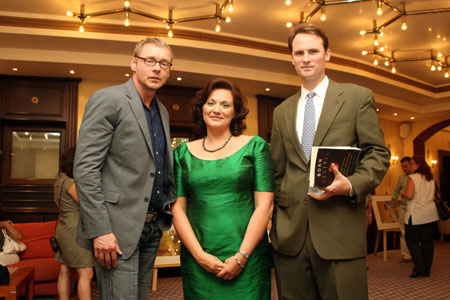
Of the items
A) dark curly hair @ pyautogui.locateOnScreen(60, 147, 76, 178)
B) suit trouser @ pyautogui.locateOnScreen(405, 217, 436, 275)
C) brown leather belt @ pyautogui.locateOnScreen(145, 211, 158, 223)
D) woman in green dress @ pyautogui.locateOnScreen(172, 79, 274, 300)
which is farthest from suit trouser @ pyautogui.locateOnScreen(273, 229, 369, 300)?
suit trouser @ pyautogui.locateOnScreen(405, 217, 436, 275)

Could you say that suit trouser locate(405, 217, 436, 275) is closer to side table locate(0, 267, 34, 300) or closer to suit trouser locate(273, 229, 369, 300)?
suit trouser locate(273, 229, 369, 300)

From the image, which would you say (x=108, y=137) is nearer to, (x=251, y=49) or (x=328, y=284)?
(x=328, y=284)

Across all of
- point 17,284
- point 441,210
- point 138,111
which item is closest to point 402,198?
point 441,210

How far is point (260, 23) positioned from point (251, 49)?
47cm

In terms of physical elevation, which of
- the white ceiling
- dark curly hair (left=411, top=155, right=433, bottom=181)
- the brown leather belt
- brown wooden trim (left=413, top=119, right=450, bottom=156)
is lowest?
the brown leather belt

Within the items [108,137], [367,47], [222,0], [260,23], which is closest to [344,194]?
[108,137]

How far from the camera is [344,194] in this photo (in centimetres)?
159

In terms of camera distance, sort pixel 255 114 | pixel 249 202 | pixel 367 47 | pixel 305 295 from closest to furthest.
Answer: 1. pixel 305 295
2. pixel 249 202
3. pixel 367 47
4. pixel 255 114

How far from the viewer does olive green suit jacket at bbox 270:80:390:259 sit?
1.62 metres

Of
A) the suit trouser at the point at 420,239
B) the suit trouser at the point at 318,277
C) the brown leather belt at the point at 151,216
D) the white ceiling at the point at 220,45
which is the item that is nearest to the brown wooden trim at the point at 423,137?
the white ceiling at the point at 220,45

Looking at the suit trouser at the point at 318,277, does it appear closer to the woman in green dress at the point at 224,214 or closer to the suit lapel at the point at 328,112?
the woman in green dress at the point at 224,214

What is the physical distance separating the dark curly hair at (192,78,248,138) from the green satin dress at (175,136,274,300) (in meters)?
0.19

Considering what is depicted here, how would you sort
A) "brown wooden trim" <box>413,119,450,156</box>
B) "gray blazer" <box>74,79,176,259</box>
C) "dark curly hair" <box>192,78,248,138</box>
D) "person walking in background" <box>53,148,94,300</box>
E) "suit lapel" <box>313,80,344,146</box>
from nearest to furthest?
"gray blazer" <box>74,79,176,259</box>
"suit lapel" <box>313,80,344,146</box>
"dark curly hair" <box>192,78,248,138</box>
"person walking in background" <box>53,148,94,300</box>
"brown wooden trim" <box>413,119,450,156</box>

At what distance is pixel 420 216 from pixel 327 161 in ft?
14.8
